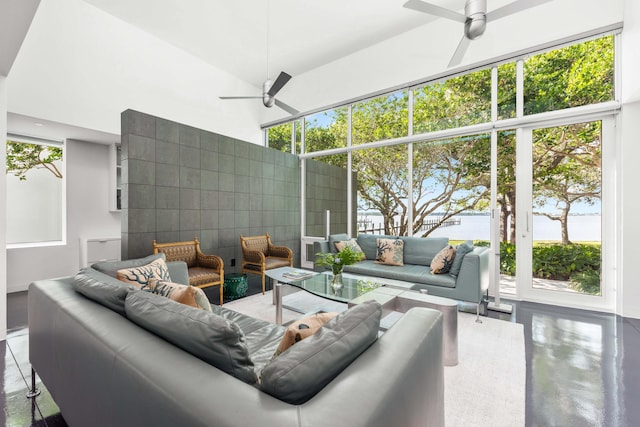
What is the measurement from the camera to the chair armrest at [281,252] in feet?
15.4

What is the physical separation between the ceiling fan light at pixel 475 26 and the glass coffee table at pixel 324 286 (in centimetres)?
271

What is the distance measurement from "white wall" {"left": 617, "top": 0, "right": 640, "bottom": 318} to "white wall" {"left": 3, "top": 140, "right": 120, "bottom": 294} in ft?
24.0

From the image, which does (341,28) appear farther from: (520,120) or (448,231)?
(448,231)

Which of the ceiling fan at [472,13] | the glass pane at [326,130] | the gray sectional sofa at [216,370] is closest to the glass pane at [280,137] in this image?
the glass pane at [326,130]

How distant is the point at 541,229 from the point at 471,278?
149 cm

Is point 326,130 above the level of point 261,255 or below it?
above

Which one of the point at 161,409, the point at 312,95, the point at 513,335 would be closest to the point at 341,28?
the point at 312,95

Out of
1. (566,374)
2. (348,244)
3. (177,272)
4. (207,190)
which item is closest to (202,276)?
(177,272)

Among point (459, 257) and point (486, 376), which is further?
point (459, 257)

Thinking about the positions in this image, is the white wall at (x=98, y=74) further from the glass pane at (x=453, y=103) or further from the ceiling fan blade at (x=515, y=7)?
the ceiling fan blade at (x=515, y=7)

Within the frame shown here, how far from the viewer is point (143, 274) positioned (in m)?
2.25

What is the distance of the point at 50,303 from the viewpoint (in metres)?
1.52

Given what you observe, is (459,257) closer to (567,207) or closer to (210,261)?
(567,207)

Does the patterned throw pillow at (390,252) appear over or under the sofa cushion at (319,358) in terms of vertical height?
under
